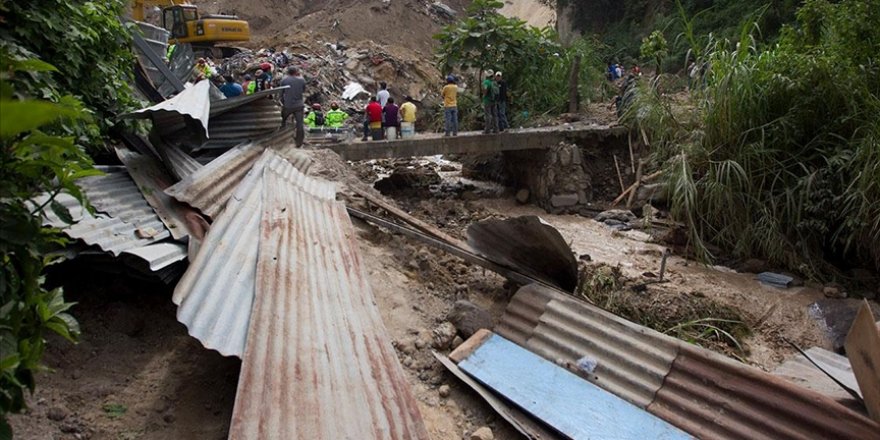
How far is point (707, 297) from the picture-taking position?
6066 mm

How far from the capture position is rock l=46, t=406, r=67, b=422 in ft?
8.55

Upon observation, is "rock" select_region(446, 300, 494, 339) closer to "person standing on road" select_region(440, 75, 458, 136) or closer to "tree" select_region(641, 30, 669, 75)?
"person standing on road" select_region(440, 75, 458, 136)

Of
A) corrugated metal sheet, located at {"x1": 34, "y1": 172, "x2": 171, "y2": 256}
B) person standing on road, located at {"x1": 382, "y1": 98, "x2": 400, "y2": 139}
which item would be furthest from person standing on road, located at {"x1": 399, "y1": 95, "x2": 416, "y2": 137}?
corrugated metal sheet, located at {"x1": 34, "y1": 172, "x2": 171, "y2": 256}

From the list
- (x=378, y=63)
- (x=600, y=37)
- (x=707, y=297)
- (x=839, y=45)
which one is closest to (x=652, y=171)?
(x=839, y=45)

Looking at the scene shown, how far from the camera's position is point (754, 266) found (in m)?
7.16

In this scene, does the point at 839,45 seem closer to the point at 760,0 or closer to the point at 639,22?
the point at 760,0

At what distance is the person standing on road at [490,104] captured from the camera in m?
10.3

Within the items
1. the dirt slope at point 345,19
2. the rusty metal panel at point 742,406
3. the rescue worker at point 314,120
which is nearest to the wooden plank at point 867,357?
the rusty metal panel at point 742,406

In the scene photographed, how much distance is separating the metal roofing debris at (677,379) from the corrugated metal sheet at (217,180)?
2.57m

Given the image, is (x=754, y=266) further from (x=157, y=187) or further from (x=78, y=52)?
(x=78, y=52)

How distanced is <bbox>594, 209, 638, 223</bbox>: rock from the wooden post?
3704mm

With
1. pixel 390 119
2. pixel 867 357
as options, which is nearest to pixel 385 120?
pixel 390 119

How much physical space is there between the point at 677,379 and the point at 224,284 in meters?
2.98

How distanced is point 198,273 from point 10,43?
153cm
